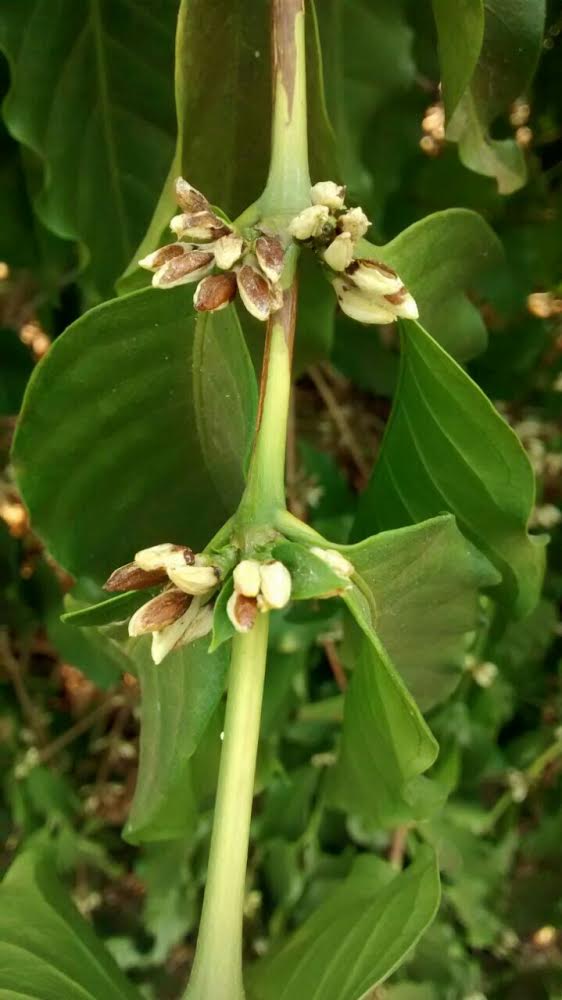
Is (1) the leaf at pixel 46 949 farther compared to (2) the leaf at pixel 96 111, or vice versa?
(2) the leaf at pixel 96 111

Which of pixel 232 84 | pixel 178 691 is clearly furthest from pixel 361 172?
pixel 178 691

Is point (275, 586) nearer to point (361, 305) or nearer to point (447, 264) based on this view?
point (361, 305)

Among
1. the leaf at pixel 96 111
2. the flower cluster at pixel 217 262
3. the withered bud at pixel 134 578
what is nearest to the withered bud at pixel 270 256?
the flower cluster at pixel 217 262

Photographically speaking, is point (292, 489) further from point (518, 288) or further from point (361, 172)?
point (361, 172)

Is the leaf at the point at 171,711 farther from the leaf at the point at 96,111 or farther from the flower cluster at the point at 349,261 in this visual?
the leaf at the point at 96,111

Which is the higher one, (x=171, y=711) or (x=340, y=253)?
(x=340, y=253)

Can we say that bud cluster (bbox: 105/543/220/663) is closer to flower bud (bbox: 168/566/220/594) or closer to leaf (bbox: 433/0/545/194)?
flower bud (bbox: 168/566/220/594)

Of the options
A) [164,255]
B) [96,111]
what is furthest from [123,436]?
[96,111]
